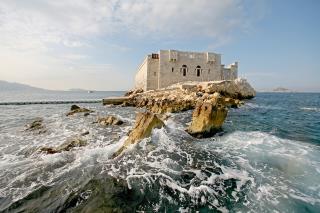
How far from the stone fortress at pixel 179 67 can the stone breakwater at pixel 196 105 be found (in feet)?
19.4

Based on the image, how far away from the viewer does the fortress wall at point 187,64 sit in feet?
121

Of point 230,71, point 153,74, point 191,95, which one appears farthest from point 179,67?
point 191,95

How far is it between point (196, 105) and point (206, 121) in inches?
370

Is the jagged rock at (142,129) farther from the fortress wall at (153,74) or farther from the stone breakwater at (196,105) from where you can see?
the fortress wall at (153,74)

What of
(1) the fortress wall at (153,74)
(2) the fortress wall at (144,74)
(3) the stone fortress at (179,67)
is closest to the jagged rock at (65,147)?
(3) the stone fortress at (179,67)

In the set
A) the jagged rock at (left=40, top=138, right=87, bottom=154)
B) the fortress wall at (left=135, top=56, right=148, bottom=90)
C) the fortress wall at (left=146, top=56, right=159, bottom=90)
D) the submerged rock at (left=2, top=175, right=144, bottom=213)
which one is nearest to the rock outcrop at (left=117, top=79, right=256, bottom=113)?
the fortress wall at (left=146, top=56, right=159, bottom=90)

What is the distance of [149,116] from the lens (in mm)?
10023

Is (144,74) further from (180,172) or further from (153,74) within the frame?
(180,172)

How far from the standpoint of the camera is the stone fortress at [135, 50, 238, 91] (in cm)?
3703

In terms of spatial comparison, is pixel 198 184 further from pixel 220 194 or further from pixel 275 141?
pixel 275 141

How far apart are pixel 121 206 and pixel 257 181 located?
3.69m

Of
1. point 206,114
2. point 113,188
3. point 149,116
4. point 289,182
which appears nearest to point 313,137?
point 206,114

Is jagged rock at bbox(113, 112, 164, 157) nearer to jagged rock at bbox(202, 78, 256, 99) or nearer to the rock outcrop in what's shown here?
the rock outcrop

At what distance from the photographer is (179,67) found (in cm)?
3756
